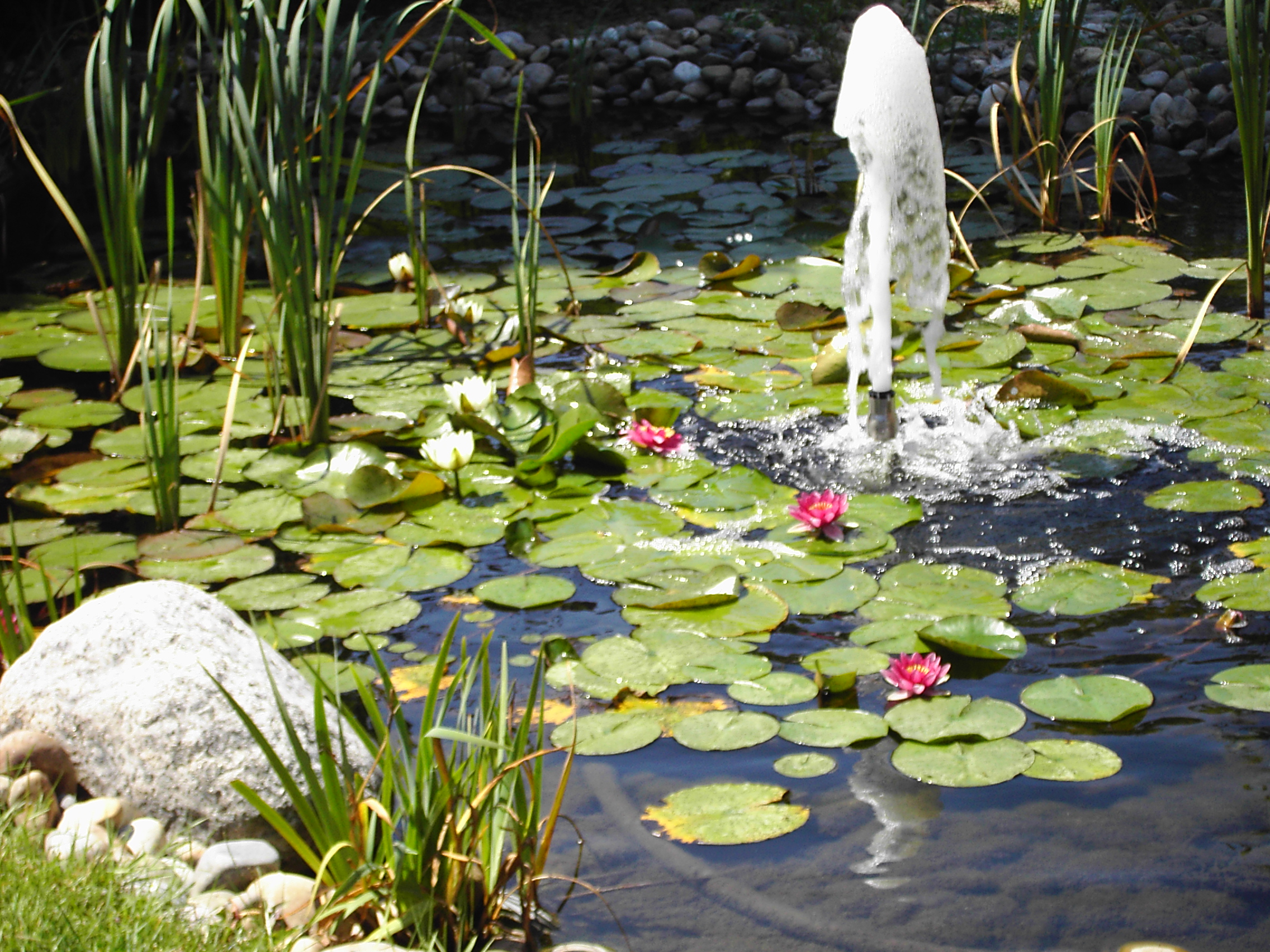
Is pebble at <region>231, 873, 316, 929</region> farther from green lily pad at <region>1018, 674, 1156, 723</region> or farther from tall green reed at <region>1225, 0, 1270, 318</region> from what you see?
tall green reed at <region>1225, 0, 1270, 318</region>

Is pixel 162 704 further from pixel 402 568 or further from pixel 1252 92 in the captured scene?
pixel 1252 92

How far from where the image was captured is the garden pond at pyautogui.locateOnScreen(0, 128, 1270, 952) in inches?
58.5

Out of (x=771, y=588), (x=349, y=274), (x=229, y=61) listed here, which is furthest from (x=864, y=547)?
(x=349, y=274)

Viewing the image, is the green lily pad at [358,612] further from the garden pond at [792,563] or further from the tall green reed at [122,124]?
the tall green reed at [122,124]

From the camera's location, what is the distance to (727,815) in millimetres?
1577

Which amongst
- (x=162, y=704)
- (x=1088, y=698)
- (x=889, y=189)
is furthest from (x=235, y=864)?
(x=889, y=189)

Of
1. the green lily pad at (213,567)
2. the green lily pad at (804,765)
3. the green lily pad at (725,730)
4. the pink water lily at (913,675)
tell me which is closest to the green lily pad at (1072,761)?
the pink water lily at (913,675)

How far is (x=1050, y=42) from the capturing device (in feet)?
13.7

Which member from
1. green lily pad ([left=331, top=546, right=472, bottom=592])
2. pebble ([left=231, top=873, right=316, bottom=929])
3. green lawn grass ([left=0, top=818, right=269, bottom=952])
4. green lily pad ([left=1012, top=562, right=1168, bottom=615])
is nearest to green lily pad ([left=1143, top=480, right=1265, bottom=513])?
green lily pad ([left=1012, top=562, right=1168, bottom=615])

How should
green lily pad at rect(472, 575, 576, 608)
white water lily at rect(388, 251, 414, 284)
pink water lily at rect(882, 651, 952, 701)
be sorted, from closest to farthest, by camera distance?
pink water lily at rect(882, 651, 952, 701), green lily pad at rect(472, 575, 576, 608), white water lily at rect(388, 251, 414, 284)

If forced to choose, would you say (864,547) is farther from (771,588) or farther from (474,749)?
(474,749)

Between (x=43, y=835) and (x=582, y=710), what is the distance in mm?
768

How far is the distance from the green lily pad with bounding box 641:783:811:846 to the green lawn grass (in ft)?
1.81

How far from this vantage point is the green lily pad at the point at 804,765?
166cm
